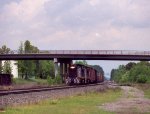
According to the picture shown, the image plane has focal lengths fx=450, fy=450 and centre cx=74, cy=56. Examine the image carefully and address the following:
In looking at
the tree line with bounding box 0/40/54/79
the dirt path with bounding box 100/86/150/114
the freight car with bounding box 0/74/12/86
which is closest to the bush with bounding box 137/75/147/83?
the tree line with bounding box 0/40/54/79

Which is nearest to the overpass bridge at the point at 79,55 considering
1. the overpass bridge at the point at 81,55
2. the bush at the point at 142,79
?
the overpass bridge at the point at 81,55

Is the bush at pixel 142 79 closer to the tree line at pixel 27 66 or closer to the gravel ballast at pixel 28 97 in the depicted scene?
the tree line at pixel 27 66

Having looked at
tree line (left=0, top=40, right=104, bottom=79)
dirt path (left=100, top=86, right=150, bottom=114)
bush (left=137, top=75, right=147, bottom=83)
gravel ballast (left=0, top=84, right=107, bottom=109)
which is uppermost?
tree line (left=0, top=40, right=104, bottom=79)

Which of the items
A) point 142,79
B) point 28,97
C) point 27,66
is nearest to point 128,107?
point 28,97

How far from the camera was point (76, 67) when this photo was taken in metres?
77.1

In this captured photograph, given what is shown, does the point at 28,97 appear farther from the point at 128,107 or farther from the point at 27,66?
the point at 27,66

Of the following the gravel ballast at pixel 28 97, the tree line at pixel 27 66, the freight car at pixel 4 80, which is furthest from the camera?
the tree line at pixel 27 66

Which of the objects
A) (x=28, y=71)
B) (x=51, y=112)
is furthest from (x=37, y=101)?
(x=28, y=71)

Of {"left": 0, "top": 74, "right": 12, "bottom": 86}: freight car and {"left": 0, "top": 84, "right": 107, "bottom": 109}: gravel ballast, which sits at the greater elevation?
{"left": 0, "top": 74, "right": 12, "bottom": 86}: freight car

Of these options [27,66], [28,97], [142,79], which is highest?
[27,66]

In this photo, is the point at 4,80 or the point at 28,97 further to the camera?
the point at 4,80

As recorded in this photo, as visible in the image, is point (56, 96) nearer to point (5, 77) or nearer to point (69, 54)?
point (5, 77)

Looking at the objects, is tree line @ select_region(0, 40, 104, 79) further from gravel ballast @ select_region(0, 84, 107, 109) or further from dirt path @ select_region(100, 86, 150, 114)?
dirt path @ select_region(100, 86, 150, 114)

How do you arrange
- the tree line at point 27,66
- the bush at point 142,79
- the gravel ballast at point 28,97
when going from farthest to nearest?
the bush at point 142,79, the tree line at point 27,66, the gravel ballast at point 28,97
